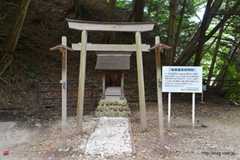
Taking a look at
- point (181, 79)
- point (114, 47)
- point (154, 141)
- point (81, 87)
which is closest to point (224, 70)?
point (181, 79)

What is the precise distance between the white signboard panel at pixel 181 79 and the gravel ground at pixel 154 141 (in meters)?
0.88

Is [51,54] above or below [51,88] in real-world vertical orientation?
above

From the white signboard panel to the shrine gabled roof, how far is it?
2469 millimetres

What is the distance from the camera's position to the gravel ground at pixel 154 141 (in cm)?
553

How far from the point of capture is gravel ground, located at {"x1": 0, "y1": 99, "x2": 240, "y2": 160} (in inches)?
218

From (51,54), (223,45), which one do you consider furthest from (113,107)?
(223,45)

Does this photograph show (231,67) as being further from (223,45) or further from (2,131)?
(2,131)

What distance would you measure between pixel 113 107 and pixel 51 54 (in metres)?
5.31

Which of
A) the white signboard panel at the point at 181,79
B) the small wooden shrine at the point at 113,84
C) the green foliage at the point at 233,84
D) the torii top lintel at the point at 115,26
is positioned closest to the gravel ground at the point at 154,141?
the small wooden shrine at the point at 113,84

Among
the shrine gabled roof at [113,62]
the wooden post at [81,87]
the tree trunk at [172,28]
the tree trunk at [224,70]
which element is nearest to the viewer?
the wooden post at [81,87]

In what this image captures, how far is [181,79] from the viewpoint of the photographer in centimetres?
779

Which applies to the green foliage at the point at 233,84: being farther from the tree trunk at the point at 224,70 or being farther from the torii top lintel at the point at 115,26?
the torii top lintel at the point at 115,26

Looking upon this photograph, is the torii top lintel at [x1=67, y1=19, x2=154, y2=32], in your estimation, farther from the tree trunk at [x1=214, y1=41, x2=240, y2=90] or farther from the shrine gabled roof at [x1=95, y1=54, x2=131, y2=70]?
the tree trunk at [x1=214, y1=41, x2=240, y2=90]

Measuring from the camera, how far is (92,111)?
32.8 feet
